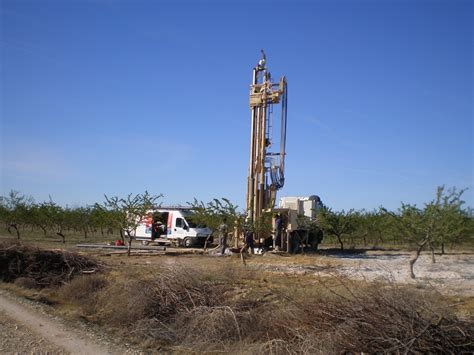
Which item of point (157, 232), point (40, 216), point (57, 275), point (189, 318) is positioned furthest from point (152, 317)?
Result: point (40, 216)

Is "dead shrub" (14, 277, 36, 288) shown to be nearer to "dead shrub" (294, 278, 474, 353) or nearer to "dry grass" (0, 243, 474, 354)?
"dry grass" (0, 243, 474, 354)

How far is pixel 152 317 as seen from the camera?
1102cm

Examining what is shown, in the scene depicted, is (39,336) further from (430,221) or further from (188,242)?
(188,242)

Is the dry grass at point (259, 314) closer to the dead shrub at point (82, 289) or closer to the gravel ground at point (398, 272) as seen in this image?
the dead shrub at point (82, 289)

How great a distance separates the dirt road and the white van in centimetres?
2325

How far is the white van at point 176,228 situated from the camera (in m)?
35.6

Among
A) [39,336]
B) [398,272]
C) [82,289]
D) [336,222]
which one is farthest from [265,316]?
[336,222]

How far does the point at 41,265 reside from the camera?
57.5ft

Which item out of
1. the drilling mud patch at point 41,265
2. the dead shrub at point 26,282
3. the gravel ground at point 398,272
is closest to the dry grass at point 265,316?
the dead shrub at point 26,282

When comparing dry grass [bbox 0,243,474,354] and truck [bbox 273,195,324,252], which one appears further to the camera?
truck [bbox 273,195,324,252]

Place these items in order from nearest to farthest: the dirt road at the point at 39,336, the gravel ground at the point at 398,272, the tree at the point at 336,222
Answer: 1. the dirt road at the point at 39,336
2. the gravel ground at the point at 398,272
3. the tree at the point at 336,222

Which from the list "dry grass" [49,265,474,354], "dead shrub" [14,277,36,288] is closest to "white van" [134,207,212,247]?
"dead shrub" [14,277,36,288]

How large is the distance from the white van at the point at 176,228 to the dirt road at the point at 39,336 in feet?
76.3

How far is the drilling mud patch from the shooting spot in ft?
55.1
